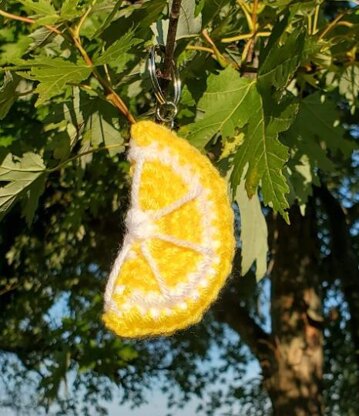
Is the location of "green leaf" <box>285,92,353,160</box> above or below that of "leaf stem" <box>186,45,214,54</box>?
below

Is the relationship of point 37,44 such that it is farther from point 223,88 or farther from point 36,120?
point 36,120

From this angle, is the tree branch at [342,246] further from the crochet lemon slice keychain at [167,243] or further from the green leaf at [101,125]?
the crochet lemon slice keychain at [167,243]

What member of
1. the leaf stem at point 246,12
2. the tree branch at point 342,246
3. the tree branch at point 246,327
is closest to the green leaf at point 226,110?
the leaf stem at point 246,12

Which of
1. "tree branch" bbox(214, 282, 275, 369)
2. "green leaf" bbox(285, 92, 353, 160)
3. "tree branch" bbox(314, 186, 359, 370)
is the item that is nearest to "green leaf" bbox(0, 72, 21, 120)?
"green leaf" bbox(285, 92, 353, 160)

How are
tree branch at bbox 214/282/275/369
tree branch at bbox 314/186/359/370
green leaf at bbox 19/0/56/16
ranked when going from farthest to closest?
tree branch at bbox 314/186/359/370 < tree branch at bbox 214/282/275/369 < green leaf at bbox 19/0/56/16

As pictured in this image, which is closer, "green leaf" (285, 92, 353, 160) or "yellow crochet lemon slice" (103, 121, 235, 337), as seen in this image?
"yellow crochet lemon slice" (103, 121, 235, 337)

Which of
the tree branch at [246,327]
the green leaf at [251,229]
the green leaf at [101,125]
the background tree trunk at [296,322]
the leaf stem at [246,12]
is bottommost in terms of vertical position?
the tree branch at [246,327]

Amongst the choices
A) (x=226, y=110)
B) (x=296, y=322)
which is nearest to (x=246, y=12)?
(x=226, y=110)

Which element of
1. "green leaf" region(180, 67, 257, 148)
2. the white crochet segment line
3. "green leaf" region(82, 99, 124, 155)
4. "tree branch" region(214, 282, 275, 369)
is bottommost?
"tree branch" region(214, 282, 275, 369)

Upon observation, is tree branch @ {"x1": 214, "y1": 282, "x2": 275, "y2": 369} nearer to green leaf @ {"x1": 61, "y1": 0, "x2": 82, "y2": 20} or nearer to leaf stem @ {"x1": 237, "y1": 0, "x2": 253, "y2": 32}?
leaf stem @ {"x1": 237, "y1": 0, "x2": 253, "y2": 32}
